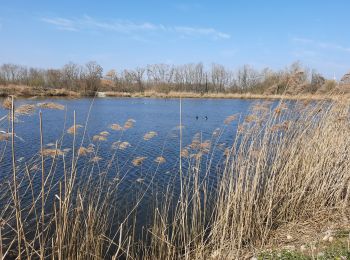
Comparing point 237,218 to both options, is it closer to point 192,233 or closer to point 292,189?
point 192,233

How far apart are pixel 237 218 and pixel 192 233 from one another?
75cm

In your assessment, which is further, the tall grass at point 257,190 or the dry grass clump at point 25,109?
the tall grass at point 257,190

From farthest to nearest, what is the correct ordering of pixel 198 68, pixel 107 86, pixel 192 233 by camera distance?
pixel 198 68, pixel 192 233, pixel 107 86

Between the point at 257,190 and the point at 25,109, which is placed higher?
the point at 25,109

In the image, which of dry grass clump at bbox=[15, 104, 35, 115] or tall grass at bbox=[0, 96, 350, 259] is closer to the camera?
dry grass clump at bbox=[15, 104, 35, 115]

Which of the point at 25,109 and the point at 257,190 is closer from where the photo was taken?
the point at 25,109

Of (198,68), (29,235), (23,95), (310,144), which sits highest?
(198,68)

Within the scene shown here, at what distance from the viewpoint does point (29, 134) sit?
14164 millimetres

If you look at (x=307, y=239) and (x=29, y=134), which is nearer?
(x=307, y=239)

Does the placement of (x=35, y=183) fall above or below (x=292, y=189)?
below

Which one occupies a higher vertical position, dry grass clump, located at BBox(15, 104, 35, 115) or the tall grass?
dry grass clump, located at BBox(15, 104, 35, 115)

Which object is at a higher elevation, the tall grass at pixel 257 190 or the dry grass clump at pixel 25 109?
the dry grass clump at pixel 25 109

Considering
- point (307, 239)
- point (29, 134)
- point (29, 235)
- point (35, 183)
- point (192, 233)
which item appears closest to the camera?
point (307, 239)

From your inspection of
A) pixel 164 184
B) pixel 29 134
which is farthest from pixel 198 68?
pixel 164 184
